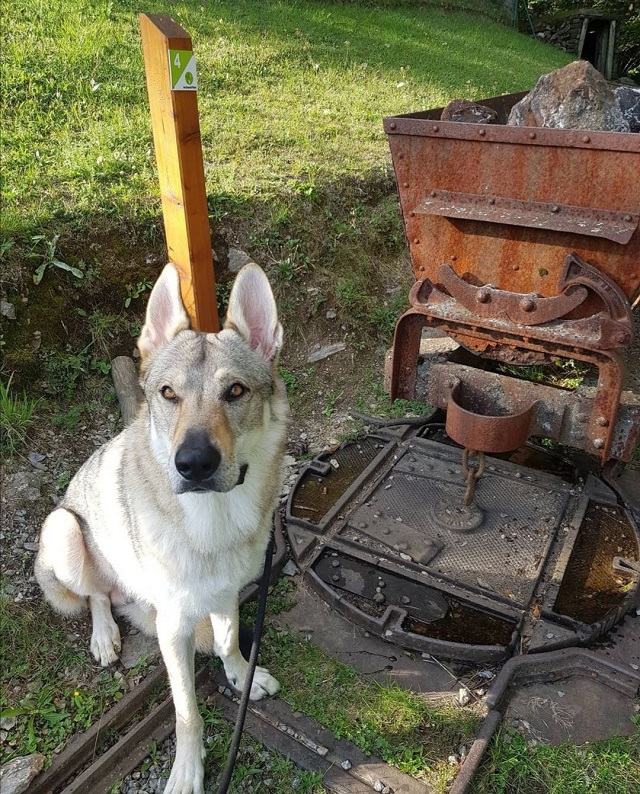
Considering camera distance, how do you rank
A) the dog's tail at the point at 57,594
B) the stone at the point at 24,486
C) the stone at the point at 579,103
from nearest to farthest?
the dog's tail at the point at 57,594 < the stone at the point at 579,103 < the stone at the point at 24,486

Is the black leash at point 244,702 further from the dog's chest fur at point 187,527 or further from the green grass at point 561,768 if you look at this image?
the green grass at point 561,768

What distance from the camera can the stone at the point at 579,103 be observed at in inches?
136

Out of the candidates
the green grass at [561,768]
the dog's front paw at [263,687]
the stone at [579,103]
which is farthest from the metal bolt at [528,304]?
the dog's front paw at [263,687]

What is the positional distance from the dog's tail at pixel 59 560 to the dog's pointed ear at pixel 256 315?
1.40 m

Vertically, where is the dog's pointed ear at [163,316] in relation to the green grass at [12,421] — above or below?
above

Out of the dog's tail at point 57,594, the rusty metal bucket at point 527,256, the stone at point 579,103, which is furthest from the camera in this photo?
the stone at point 579,103

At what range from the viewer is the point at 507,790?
2488mm

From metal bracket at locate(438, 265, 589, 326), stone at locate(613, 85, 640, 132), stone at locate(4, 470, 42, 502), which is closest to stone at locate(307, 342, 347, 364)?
metal bracket at locate(438, 265, 589, 326)

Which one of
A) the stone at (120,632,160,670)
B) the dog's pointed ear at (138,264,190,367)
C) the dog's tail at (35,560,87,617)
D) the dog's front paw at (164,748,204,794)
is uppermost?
the dog's pointed ear at (138,264,190,367)

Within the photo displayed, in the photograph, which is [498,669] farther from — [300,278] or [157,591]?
[300,278]

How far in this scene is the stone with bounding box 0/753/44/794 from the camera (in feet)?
7.91

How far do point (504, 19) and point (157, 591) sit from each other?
21850 millimetres

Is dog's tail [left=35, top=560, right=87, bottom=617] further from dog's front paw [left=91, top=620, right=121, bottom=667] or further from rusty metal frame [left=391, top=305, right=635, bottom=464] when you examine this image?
rusty metal frame [left=391, top=305, right=635, bottom=464]

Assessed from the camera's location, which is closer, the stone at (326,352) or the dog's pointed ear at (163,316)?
the dog's pointed ear at (163,316)
